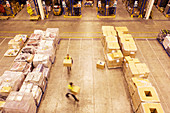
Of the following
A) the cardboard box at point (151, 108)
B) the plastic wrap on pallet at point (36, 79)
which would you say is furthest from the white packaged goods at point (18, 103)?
the cardboard box at point (151, 108)

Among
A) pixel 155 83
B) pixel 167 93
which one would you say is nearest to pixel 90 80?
pixel 155 83

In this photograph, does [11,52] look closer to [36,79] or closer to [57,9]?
[36,79]

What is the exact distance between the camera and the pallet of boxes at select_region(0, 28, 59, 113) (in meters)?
5.77

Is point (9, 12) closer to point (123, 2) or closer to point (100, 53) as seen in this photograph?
point (100, 53)

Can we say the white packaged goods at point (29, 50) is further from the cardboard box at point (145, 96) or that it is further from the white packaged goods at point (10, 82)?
the cardboard box at point (145, 96)

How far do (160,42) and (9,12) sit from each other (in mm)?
16805

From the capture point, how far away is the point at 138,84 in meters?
6.77

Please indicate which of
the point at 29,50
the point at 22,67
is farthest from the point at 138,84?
the point at 29,50

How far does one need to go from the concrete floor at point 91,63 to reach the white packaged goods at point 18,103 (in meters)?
1.42

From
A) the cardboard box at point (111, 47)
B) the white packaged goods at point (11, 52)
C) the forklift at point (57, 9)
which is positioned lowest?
the white packaged goods at point (11, 52)

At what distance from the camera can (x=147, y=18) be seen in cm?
1530

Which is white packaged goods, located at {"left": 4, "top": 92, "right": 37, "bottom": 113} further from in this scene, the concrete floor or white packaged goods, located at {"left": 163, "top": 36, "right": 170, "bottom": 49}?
white packaged goods, located at {"left": 163, "top": 36, "right": 170, "bottom": 49}

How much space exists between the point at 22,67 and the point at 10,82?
140 cm

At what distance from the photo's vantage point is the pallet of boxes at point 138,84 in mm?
5737
